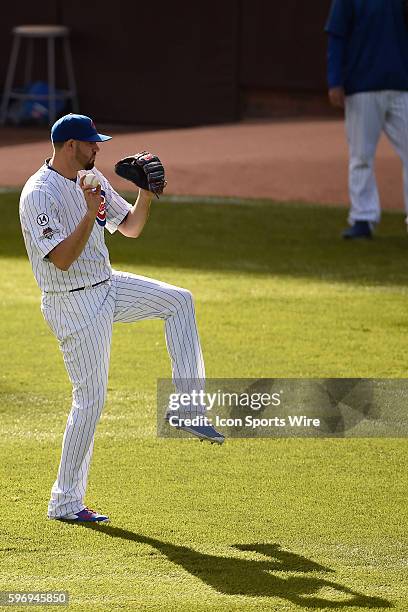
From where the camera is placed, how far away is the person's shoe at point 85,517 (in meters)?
5.12

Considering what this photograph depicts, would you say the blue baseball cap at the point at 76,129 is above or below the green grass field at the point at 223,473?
above

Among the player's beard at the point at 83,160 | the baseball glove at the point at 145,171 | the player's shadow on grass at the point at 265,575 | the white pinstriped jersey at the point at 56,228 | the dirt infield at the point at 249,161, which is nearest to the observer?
the player's shadow on grass at the point at 265,575

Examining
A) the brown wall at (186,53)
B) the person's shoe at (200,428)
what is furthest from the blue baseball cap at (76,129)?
the brown wall at (186,53)

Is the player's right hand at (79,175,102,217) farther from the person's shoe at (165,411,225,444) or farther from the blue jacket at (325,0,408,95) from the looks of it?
the blue jacket at (325,0,408,95)

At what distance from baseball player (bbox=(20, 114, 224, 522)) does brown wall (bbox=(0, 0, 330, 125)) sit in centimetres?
1125

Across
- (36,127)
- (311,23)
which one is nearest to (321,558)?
(311,23)

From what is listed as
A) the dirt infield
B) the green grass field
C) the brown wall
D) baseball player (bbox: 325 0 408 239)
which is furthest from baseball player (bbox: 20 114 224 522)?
the brown wall

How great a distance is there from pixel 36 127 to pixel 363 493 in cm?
1249

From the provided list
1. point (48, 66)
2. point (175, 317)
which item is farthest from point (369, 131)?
point (48, 66)

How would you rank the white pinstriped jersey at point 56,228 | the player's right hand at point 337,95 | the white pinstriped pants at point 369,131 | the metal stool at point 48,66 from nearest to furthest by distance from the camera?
the white pinstriped jersey at point 56,228
the player's right hand at point 337,95
the white pinstriped pants at point 369,131
the metal stool at point 48,66

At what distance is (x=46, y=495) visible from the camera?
215 inches

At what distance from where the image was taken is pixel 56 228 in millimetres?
4848

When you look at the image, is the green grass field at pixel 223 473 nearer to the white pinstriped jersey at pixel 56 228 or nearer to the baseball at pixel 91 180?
the white pinstriped jersey at pixel 56 228

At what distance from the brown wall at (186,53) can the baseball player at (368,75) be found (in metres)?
5.41
